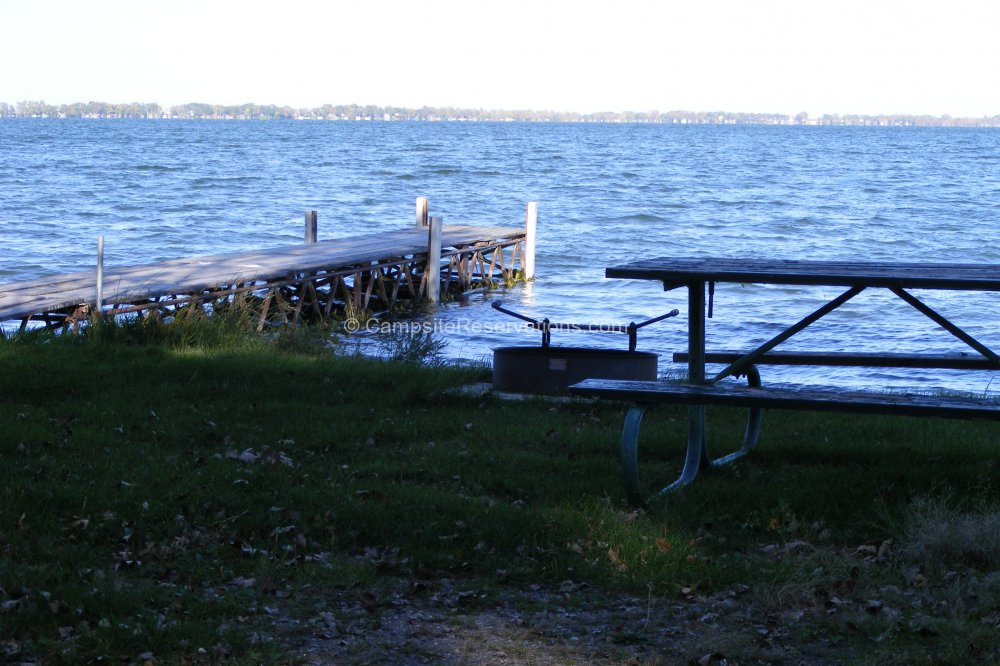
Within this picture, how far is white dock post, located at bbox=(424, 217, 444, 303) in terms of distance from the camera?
21.1 metres

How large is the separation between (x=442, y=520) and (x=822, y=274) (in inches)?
86.4

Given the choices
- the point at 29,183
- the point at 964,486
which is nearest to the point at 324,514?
the point at 964,486

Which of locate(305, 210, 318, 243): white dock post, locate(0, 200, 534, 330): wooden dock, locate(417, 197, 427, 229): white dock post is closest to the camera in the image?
locate(0, 200, 534, 330): wooden dock

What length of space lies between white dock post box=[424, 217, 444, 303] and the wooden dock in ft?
0.06

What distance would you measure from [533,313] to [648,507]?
51.3ft

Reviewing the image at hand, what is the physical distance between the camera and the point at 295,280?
17.2m

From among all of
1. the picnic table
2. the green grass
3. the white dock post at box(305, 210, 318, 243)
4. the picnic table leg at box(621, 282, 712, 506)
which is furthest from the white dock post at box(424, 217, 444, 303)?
the picnic table leg at box(621, 282, 712, 506)

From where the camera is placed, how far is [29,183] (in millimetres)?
50531

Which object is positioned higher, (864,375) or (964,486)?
(964,486)

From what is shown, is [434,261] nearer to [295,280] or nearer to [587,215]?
[295,280]

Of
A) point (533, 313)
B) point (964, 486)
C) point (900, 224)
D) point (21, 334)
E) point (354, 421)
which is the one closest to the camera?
point (964, 486)

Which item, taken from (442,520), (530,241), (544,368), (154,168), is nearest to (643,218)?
(530,241)

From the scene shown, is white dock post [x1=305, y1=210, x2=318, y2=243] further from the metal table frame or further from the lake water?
the metal table frame

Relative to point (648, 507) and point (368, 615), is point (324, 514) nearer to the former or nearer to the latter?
point (368, 615)
